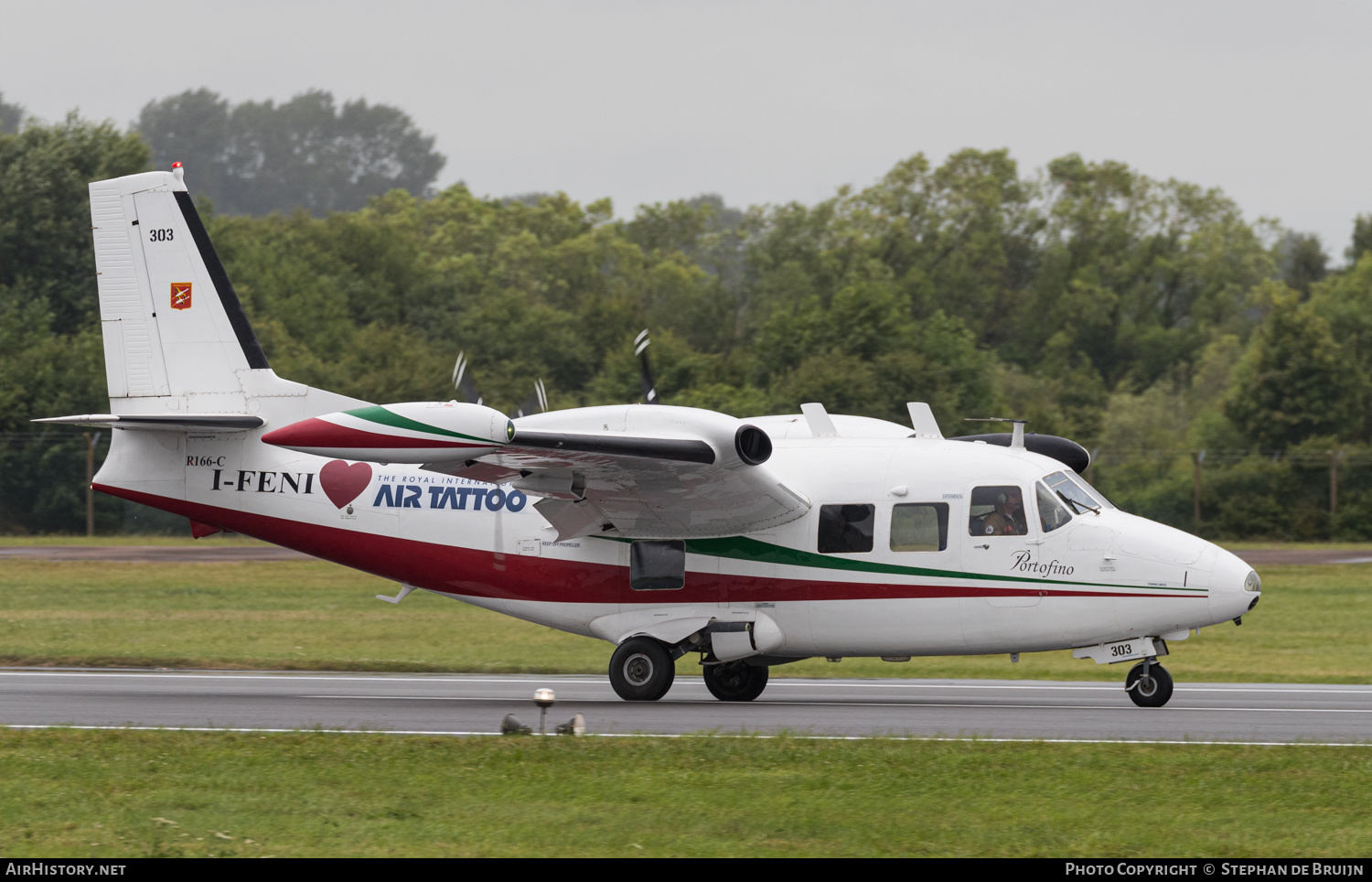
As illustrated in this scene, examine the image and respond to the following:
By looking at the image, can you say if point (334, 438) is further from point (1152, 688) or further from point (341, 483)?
point (1152, 688)

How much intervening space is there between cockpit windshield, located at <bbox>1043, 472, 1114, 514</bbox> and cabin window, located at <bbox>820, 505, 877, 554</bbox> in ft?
5.87

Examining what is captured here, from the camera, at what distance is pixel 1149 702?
1459cm

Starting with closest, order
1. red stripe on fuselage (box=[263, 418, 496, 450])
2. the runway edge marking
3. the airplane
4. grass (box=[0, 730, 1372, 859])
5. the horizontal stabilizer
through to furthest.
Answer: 1. grass (box=[0, 730, 1372, 859])
2. the runway edge marking
3. red stripe on fuselage (box=[263, 418, 496, 450])
4. the airplane
5. the horizontal stabilizer

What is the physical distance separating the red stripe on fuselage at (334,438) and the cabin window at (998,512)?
546cm

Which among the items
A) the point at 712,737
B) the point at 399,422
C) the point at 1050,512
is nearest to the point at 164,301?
the point at 399,422

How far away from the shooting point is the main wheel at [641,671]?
1530 centimetres

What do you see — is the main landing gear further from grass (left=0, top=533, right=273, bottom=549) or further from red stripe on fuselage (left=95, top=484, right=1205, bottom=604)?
grass (left=0, top=533, right=273, bottom=549)

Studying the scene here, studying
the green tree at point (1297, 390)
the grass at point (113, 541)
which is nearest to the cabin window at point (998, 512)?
the grass at point (113, 541)

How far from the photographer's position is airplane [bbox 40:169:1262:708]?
539 inches

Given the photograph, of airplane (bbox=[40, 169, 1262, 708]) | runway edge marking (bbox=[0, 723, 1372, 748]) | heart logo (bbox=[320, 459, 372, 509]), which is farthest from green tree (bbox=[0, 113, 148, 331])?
runway edge marking (bbox=[0, 723, 1372, 748])

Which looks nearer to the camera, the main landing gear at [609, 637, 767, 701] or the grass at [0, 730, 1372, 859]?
the grass at [0, 730, 1372, 859]

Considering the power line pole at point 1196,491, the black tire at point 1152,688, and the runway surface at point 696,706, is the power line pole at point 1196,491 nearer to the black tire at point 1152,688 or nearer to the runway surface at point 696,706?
the runway surface at point 696,706
